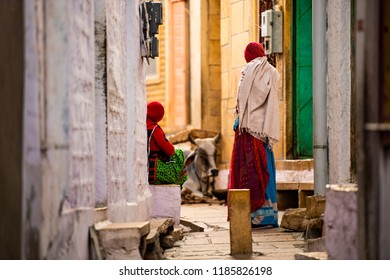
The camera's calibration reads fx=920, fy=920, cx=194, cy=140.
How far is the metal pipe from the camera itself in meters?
8.68

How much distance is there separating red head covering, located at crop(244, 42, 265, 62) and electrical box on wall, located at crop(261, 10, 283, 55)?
2.85 meters

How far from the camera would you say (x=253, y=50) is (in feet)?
32.1

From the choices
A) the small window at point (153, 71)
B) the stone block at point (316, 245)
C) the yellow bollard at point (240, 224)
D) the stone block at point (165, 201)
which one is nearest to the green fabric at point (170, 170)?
the stone block at point (165, 201)

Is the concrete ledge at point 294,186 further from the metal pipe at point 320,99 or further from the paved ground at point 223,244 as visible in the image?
the metal pipe at point 320,99

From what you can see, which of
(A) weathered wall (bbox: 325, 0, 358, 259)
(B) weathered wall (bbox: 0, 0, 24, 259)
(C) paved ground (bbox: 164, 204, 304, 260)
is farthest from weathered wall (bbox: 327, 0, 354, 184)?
(B) weathered wall (bbox: 0, 0, 24, 259)

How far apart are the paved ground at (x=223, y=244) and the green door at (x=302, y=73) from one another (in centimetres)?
256

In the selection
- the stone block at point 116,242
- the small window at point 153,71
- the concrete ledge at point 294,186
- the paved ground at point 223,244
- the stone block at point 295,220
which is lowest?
the paved ground at point 223,244

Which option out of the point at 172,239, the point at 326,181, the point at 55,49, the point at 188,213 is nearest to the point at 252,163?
the point at 326,181

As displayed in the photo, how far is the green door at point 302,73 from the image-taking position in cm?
1266

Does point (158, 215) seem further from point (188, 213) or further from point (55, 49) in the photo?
point (55, 49)

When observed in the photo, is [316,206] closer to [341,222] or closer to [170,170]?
[170,170]

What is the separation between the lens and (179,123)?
18.8 meters

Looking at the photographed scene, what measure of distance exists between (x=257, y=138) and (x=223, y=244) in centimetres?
172

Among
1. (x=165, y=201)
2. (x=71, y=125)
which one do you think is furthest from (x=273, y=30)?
(x=71, y=125)
